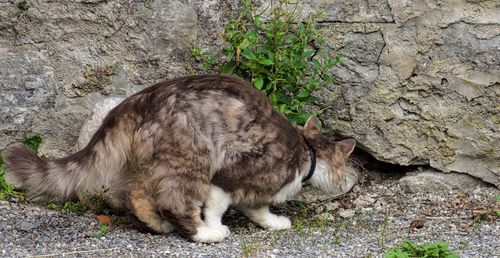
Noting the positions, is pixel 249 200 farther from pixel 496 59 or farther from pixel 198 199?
pixel 496 59

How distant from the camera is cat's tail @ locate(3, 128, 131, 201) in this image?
6.09m

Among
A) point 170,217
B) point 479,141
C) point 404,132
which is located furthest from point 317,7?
point 170,217

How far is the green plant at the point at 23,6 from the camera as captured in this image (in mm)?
7066

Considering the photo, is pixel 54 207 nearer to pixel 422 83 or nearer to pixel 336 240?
pixel 336 240

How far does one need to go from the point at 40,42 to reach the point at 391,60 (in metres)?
2.75

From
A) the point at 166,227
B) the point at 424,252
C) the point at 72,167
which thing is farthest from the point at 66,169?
the point at 424,252

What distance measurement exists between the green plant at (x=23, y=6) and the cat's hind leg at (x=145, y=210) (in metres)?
1.86

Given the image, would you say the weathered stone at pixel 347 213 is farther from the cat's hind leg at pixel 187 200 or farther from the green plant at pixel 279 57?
the cat's hind leg at pixel 187 200

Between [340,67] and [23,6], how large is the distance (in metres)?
2.53

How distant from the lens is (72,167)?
6.16 metres

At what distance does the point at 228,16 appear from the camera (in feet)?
23.3

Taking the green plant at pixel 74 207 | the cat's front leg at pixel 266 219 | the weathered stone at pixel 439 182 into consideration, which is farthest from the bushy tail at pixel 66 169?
the weathered stone at pixel 439 182

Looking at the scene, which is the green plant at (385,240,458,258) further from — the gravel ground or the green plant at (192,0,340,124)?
the green plant at (192,0,340,124)

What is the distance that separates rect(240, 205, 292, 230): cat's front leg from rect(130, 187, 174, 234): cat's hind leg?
71 centimetres
